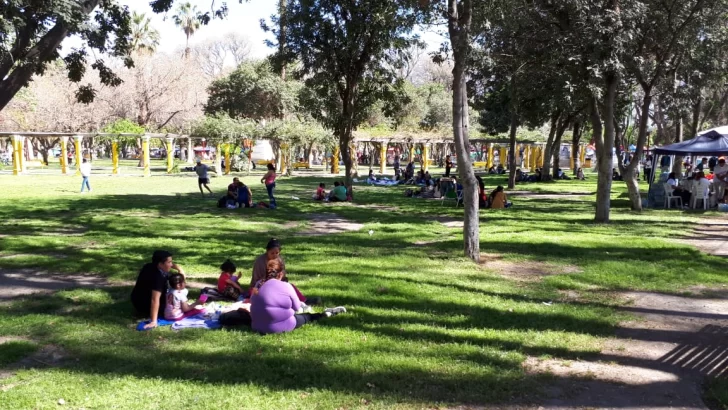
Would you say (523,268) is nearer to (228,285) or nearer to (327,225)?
(228,285)

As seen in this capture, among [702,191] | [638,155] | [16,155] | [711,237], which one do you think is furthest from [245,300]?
[16,155]

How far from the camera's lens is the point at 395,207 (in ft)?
61.3

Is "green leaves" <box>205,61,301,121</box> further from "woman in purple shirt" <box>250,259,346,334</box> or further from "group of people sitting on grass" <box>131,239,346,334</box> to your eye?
"woman in purple shirt" <box>250,259,346,334</box>

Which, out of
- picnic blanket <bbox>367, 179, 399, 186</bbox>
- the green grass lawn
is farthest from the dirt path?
picnic blanket <bbox>367, 179, 399, 186</bbox>

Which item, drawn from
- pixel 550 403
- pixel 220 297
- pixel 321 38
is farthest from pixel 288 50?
pixel 550 403

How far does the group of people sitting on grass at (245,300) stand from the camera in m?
5.86

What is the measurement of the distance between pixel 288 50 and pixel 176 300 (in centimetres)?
1411

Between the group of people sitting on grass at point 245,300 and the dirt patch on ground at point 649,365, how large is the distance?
2.33 metres

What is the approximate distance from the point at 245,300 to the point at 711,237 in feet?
32.9

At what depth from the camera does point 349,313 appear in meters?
6.53

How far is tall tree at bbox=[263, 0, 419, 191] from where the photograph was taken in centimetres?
1783

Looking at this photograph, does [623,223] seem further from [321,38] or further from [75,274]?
[75,274]

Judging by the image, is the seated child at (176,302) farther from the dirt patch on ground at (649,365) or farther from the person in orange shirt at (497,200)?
the person in orange shirt at (497,200)

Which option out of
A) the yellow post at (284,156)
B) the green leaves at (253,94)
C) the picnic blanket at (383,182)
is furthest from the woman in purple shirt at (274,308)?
the green leaves at (253,94)
